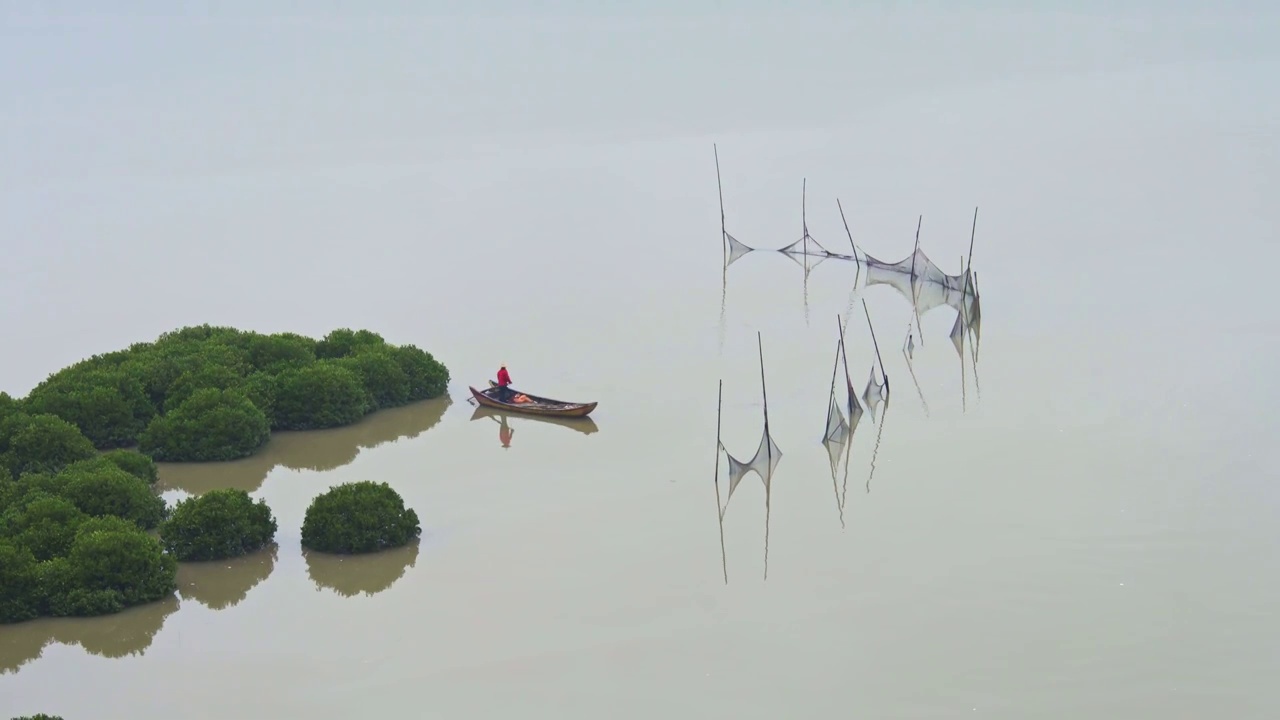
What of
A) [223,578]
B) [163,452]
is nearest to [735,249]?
[163,452]

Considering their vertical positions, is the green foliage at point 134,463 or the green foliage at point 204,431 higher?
the green foliage at point 204,431

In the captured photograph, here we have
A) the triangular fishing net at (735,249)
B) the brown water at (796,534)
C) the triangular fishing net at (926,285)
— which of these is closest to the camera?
the brown water at (796,534)

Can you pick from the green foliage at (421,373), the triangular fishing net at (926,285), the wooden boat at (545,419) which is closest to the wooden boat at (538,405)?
the wooden boat at (545,419)

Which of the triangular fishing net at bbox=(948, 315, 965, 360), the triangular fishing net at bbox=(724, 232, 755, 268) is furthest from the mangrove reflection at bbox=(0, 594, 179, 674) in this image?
the triangular fishing net at bbox=(724, 232, 755, 268)

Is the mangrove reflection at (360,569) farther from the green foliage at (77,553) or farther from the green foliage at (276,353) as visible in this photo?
the green foliage at (276,353)

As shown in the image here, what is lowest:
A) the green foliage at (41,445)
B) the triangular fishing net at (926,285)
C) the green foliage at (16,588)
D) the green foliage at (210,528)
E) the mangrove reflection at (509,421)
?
the green foliage at (16,588)

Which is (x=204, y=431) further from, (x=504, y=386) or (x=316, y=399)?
(x=504, y=386)
